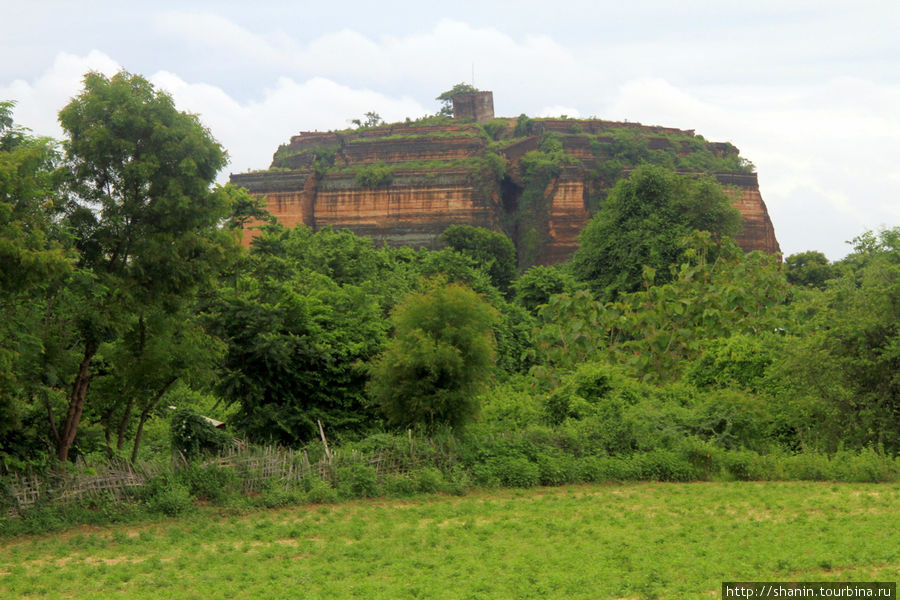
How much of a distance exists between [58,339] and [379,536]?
19.3 feet

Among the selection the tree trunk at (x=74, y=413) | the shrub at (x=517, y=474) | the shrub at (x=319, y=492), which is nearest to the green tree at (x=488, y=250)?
the shrub at (x=517, y=474)

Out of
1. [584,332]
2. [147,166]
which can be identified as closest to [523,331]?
[584,332]

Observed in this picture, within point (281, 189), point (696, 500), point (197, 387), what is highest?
point (281, 189)

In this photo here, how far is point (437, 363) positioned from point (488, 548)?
580 centimetres

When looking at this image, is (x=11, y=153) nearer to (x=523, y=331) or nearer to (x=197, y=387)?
(x=197, y=387)

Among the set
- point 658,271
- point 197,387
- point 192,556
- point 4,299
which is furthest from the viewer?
point 658,271

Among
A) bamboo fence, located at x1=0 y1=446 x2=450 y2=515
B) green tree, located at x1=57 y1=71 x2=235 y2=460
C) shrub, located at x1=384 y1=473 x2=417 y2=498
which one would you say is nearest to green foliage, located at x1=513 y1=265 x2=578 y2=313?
bamboo fence, located at x1=0 y1=446 x2=450 y2=515

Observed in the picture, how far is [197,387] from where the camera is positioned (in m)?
16.9

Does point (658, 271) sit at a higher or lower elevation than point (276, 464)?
higher

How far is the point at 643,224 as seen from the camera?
126 feet

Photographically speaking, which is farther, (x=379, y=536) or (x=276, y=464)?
(x=276, y=464)

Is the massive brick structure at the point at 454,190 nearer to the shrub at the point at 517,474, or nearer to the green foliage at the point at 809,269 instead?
the green foliage at the point at 809,269

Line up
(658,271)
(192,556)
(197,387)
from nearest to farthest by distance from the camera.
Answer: (192,556) < (197,387) < (658,271)

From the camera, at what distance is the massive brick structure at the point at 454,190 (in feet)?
192
